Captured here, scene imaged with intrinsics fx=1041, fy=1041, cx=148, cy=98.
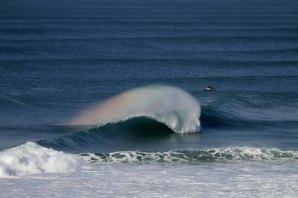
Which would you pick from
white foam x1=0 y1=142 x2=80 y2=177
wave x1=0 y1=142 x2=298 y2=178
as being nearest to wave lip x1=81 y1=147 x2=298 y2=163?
wave x1=0 y1=142 x2=298 y2=178

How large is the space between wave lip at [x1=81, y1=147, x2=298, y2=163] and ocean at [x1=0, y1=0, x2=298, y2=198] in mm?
43

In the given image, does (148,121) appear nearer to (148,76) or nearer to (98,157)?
(98,157)

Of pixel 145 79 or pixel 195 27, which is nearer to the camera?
pixel 145 79

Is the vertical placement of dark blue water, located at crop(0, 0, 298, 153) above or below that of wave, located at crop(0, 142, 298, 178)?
above

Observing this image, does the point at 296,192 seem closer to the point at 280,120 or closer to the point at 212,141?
the point at 212,141

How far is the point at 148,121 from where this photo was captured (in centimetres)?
5262

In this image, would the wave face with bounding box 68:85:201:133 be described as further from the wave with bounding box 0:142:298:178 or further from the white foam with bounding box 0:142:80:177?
the white foam with bounding box 0:142:80:177

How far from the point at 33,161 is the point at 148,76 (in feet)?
137

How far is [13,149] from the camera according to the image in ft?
139

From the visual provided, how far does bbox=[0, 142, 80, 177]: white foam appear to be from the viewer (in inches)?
1582

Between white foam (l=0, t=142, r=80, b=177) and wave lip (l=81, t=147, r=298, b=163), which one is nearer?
white foam (l=0, t=142, r=80, b=177)

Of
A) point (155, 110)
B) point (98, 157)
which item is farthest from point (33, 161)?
point (155, 110)

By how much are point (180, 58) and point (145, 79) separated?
52.8ft

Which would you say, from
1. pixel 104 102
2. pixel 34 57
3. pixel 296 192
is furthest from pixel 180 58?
pixel 296 192
